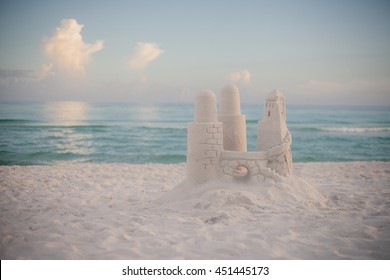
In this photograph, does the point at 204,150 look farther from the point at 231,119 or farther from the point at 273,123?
the point at 273,123

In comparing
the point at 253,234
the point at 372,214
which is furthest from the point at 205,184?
the point at 372,214

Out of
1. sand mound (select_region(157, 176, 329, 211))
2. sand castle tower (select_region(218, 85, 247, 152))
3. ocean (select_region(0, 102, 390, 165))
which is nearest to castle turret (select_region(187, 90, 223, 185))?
sand mound (select_region(157, 176, 329, 211))

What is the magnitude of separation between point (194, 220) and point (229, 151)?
82.7 inches

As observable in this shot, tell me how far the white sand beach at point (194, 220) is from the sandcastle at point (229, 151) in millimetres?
306

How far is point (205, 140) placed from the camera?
8297mm

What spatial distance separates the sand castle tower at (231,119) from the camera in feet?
29.9

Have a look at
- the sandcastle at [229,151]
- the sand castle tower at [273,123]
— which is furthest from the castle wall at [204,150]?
the sand castle tower at [273,123]

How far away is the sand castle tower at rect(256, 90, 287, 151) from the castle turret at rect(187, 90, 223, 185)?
4.17ft

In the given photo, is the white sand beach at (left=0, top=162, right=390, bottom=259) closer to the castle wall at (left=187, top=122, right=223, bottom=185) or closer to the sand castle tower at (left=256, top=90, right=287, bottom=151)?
the castle wall at (left=187, top=122, right=223, bottom=185)

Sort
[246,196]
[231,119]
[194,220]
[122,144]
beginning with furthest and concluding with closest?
[122,144] → [231,119] → [246,196] → [194,220]

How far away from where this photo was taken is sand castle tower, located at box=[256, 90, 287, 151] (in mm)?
8727

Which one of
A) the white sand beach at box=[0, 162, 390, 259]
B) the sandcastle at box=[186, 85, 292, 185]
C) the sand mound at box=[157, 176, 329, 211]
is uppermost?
the sandcastle at box=[186, 85, 292, 185]

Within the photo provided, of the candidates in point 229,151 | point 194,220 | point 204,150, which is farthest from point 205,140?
point 194,220

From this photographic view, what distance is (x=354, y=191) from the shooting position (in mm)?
10109
